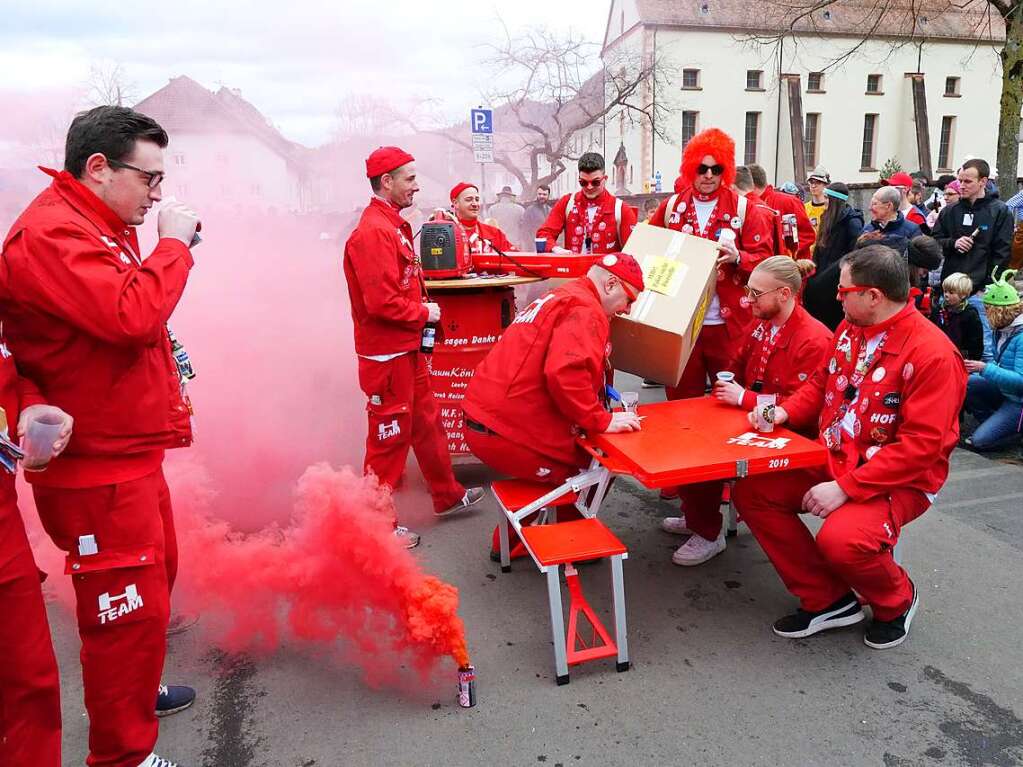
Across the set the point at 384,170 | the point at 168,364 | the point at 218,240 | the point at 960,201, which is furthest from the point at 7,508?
the point at 960,201

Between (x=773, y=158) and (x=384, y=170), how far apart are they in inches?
1490

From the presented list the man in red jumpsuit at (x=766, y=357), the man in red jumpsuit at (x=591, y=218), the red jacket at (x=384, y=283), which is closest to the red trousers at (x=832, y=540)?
the man in red jumpsuit at (x=766, y=357)

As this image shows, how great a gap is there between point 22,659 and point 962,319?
6.27 meters

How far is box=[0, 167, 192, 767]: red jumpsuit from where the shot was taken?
1886 mm

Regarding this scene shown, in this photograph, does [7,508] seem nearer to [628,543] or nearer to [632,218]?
[628,543]

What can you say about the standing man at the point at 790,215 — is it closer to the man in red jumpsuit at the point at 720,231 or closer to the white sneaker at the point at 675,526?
the man in red jumpsuit at the point at 720,231

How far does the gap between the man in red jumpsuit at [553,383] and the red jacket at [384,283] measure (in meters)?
0.72

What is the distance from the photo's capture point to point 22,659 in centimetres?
190

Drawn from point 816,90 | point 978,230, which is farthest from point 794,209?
point 816,90

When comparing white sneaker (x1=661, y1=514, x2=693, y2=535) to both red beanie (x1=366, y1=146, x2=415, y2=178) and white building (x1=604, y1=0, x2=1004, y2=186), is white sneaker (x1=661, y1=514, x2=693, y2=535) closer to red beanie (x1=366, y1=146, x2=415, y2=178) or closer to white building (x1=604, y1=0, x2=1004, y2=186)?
red beanie (x1=366, y1=146, x2=415, y2=178)

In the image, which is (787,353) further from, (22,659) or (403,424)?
(22,659)

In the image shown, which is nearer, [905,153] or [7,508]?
[7,508]

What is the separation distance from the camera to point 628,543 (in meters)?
4.07

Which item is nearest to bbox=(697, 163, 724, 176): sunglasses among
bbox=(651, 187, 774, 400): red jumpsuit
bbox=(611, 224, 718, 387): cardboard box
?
bbox=(651, 187, 774, 400): red jumpsuit
